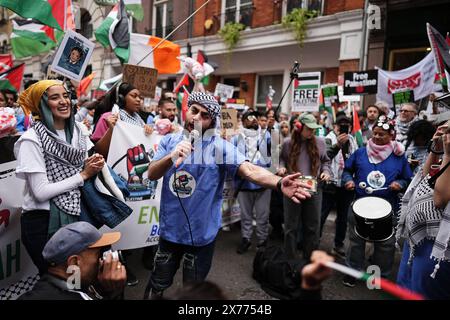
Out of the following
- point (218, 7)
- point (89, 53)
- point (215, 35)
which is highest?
point (218, 7)

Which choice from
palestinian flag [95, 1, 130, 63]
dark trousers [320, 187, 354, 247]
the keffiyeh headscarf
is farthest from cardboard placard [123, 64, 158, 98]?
dark trousers [320, 187, 354, 247]

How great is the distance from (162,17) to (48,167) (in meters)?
15.6

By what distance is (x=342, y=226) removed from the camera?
464 cm

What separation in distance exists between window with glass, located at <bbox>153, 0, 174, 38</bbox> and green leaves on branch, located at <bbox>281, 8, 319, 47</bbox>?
6056mm

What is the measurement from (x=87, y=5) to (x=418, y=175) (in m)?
20.6

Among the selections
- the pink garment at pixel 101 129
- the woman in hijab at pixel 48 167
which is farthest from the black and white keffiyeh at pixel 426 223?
the pink garment at pixel 101 129

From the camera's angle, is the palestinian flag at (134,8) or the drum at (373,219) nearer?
the drum at (373,219)

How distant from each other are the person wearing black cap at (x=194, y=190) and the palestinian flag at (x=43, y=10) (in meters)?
2.93

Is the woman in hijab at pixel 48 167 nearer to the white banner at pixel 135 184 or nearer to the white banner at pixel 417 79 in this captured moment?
the white banner at pixel 135 184

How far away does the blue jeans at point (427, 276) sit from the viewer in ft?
6.52

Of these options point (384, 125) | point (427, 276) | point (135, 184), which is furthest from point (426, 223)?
point (135, 184)

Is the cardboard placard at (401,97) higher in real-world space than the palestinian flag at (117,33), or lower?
lower
